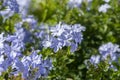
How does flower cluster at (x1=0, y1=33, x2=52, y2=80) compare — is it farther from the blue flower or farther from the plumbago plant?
the blue flower

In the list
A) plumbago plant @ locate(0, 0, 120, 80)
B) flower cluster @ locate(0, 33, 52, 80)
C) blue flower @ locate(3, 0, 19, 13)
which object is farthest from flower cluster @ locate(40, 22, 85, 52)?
blue flower @ locate(3, 0, 19, 13)

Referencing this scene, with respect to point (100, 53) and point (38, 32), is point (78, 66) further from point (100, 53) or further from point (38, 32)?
point (38, 32)

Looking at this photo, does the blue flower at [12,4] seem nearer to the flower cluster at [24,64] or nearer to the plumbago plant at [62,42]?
the plumbago plant at [62,42]

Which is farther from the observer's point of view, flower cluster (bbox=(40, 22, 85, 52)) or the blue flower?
the blue flower

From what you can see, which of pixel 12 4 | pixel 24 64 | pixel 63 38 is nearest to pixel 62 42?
pixel 63 38

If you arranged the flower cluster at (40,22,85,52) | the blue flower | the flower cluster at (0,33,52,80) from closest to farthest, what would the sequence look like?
the flower cluster at (0,33,52,80), the flower cluster at (40,22,85,52), the blue flower

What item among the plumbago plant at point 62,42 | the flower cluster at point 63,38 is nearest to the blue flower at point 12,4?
the plumbago plant at point 62,42

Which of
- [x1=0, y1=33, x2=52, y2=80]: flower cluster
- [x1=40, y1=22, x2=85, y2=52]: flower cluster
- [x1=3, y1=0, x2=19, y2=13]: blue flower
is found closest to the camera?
[x1=0, y1=33, x2=52, y2=80]: flower cluster

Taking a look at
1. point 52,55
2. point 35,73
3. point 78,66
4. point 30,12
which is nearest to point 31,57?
point 35,73
